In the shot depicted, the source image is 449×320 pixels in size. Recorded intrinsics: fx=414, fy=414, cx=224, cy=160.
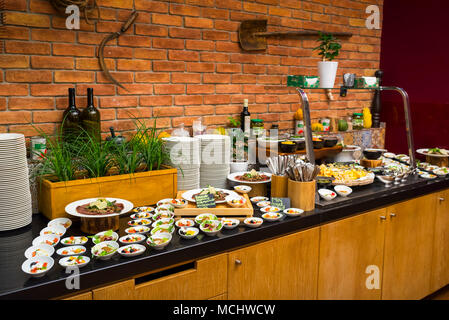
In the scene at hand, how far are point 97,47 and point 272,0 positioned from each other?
142 cm

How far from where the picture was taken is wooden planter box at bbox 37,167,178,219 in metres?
1.70

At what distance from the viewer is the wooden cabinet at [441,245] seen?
2.62 meters

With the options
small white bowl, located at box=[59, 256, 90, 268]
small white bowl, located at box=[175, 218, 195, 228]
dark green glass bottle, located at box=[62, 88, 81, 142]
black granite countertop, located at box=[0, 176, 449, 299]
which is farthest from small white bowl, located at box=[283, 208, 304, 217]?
dark green glass bottle, located at box=[62, 88, 81, 142]

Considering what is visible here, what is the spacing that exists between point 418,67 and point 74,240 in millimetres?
3198

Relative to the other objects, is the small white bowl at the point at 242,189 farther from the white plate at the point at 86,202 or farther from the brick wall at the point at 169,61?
the brick wall at the point at 169,61

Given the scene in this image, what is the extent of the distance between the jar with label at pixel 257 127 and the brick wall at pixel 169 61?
128mm

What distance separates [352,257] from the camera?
7.01 feet

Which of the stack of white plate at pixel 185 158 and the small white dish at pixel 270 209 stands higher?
the stack of white plate at pixel 185 158

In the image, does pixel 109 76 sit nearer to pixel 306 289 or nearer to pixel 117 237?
pixel 117 237

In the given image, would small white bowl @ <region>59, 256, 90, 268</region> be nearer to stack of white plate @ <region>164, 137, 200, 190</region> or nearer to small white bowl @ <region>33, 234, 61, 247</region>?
small white bowl @ <region>33, 234, 61, 247</region>

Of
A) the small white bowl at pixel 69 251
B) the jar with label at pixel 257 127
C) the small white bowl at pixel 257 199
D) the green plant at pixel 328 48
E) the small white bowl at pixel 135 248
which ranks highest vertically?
the green plant at pixel 328 48

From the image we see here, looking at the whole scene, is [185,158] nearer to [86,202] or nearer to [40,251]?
[86,202]

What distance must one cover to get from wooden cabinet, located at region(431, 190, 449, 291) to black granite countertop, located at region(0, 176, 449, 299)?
0.69 metres

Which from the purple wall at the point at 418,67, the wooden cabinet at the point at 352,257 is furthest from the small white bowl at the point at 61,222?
the purple wall at the point at 418,67
